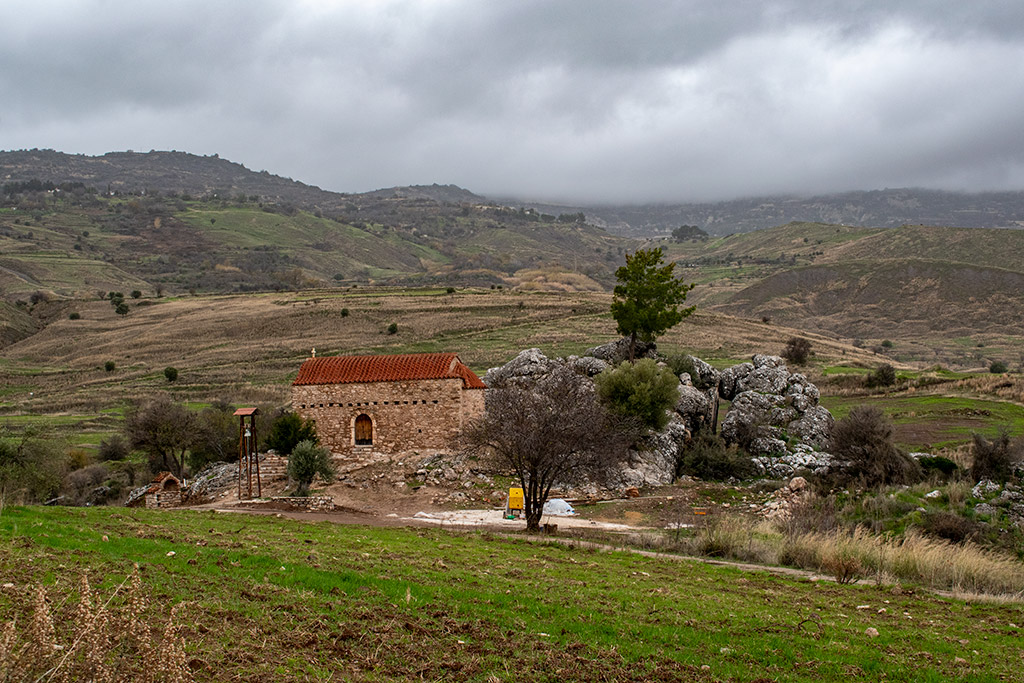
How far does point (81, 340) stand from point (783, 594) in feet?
283

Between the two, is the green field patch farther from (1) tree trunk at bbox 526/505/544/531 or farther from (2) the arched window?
(2) the arched window

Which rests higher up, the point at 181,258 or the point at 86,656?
the point at 181,258

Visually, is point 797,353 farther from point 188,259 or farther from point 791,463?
point 188,259

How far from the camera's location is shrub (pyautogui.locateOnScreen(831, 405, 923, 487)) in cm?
2530

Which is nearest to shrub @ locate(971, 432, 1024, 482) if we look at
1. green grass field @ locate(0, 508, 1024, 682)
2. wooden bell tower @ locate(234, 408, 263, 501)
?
green grass field @ locate(0, 508, 1024, 682)

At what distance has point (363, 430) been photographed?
103 feet

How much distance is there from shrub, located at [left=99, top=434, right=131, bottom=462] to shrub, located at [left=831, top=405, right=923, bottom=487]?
36.2 m

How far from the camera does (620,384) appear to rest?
114 ft

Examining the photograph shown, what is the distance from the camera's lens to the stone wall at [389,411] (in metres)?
30.9

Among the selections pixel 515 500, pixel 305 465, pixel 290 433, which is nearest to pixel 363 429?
pixel 290 433

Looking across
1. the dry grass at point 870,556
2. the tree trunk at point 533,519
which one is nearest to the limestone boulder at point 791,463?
the dry grass at point 870,556

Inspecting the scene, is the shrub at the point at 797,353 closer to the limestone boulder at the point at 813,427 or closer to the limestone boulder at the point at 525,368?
the limestone boulder at the point at 813,427

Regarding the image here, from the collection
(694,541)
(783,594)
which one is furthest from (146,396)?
(783,594)

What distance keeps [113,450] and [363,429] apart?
56.5 ft
